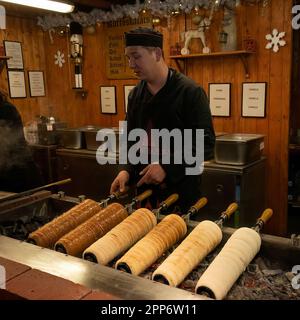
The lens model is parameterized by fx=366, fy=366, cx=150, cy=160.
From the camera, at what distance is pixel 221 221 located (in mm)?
1518

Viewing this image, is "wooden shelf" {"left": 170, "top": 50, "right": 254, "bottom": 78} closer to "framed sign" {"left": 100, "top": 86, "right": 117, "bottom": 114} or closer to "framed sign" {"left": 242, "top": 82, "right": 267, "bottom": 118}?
"framed sign" {"left": 242, "top": 82, "right": 267, "bottom": 118}

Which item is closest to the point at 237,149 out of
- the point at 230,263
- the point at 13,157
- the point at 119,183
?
Result: the point at 119,183

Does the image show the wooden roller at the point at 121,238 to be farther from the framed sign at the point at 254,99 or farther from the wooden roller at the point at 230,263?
the framed sign at the point at 254,99

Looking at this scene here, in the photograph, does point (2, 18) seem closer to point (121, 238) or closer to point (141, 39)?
point (141, 39)

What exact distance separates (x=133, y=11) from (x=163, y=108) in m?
2.48

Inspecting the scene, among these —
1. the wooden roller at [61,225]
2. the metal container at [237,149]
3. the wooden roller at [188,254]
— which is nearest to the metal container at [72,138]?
the metal container at [237,149]

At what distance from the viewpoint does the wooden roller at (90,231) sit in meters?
1.40

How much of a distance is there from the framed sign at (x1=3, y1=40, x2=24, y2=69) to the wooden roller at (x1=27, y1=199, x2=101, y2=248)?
370 cm

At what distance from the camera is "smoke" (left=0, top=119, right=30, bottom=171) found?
10.0 feet

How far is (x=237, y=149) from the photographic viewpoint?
10.9 feet

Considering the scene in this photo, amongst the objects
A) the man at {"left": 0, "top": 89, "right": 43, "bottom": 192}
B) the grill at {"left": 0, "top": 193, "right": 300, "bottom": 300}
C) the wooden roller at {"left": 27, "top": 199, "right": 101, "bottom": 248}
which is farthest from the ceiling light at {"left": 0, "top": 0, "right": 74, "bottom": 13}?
the grill at {"left": 0, "top": 193, "right": 300, "bottom": 300}

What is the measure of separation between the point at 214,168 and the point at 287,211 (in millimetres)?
1021

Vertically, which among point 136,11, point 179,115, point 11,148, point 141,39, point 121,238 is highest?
point 136,11

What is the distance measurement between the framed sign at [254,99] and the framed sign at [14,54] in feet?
9.89
